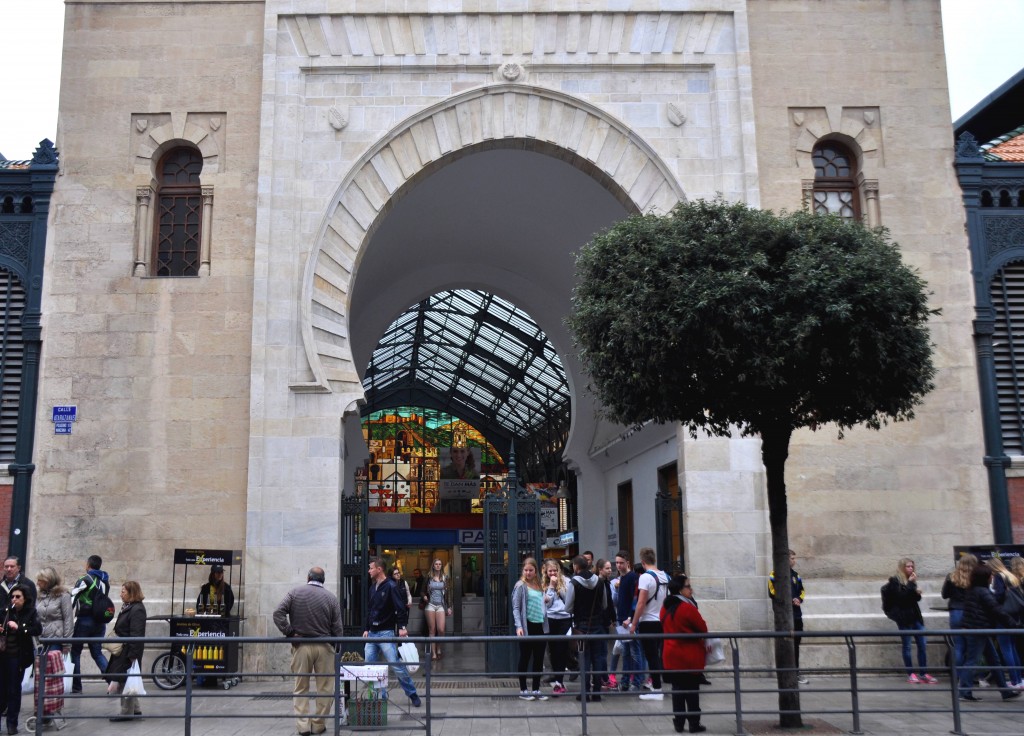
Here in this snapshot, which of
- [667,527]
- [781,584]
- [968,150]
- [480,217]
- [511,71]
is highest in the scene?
[511,71]

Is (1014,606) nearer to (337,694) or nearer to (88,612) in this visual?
(337,694)

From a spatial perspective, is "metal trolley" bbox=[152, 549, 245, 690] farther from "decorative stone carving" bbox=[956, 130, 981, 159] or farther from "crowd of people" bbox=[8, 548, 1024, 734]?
"decorative stone carving" bbox=[956, 130, 981, 159]

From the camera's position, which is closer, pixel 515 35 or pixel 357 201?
pixel 357 201

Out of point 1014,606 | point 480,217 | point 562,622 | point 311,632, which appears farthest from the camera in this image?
point 480,217

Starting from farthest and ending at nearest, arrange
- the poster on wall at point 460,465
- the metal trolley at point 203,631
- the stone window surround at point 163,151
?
1. the poster on wall at point 460,465
2. the stone window surround at point 163,151
3. the metal trolley at point 203,631

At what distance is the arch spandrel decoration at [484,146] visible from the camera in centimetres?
1602

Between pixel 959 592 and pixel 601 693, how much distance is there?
5828mm

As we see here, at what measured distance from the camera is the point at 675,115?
1633 centimetres

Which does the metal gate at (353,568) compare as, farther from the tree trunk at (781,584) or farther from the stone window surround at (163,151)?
the tree trunk at (781,584)

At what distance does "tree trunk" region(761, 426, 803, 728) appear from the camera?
10391 millimetres

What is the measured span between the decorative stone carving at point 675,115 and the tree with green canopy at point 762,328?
17.8 feet

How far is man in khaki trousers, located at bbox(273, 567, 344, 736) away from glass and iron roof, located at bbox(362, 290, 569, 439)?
62.2 feet

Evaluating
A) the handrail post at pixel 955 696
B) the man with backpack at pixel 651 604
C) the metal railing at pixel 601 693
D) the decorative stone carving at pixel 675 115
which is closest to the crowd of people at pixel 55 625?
the metal railing at pixel 601 693

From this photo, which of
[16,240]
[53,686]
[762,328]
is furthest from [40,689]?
[16,240]
